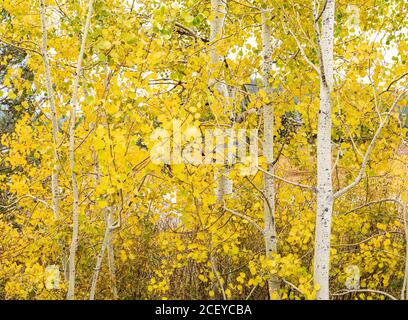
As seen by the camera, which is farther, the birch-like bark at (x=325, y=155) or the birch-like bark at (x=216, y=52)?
the birch-like bark at (x=216, y=52)

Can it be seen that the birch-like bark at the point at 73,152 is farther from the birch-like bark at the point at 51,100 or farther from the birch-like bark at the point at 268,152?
the birch-like bark at the point at 268,152

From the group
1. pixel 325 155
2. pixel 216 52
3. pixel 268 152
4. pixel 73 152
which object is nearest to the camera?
pixel 73 152

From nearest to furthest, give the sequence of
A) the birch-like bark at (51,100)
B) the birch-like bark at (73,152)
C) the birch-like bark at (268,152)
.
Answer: the birch-like bark at (73,152) → the birch-like bark at (51,100) → the birch-like bark at (268,152)

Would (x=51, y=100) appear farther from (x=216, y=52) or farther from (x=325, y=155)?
(x=325, y=155)

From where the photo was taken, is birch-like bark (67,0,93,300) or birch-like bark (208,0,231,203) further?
birch-like bark (208,0,231,203)

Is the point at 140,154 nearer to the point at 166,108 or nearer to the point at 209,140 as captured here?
the point at 166,108

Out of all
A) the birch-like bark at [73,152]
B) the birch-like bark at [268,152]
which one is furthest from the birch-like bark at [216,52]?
the birch-like bark at [73,152]

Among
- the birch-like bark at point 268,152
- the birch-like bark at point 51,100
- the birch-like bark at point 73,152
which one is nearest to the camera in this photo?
the birch-like bark at point 73,152

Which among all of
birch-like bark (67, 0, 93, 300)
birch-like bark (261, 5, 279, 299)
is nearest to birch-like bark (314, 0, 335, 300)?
birch-like bark (261, 5, 279, 299)

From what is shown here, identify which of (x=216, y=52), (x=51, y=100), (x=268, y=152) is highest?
(x=216, y=52)

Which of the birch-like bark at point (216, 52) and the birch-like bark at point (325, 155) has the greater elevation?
the birch-like bark at point (216, 52)

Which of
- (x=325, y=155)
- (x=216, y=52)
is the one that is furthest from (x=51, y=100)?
(x=325, y=155)

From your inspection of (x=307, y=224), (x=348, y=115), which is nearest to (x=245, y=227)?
(x=307, y=224)

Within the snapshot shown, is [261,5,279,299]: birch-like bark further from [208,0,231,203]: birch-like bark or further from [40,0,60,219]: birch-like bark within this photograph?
[40,0,60,219]: birch-like bark
